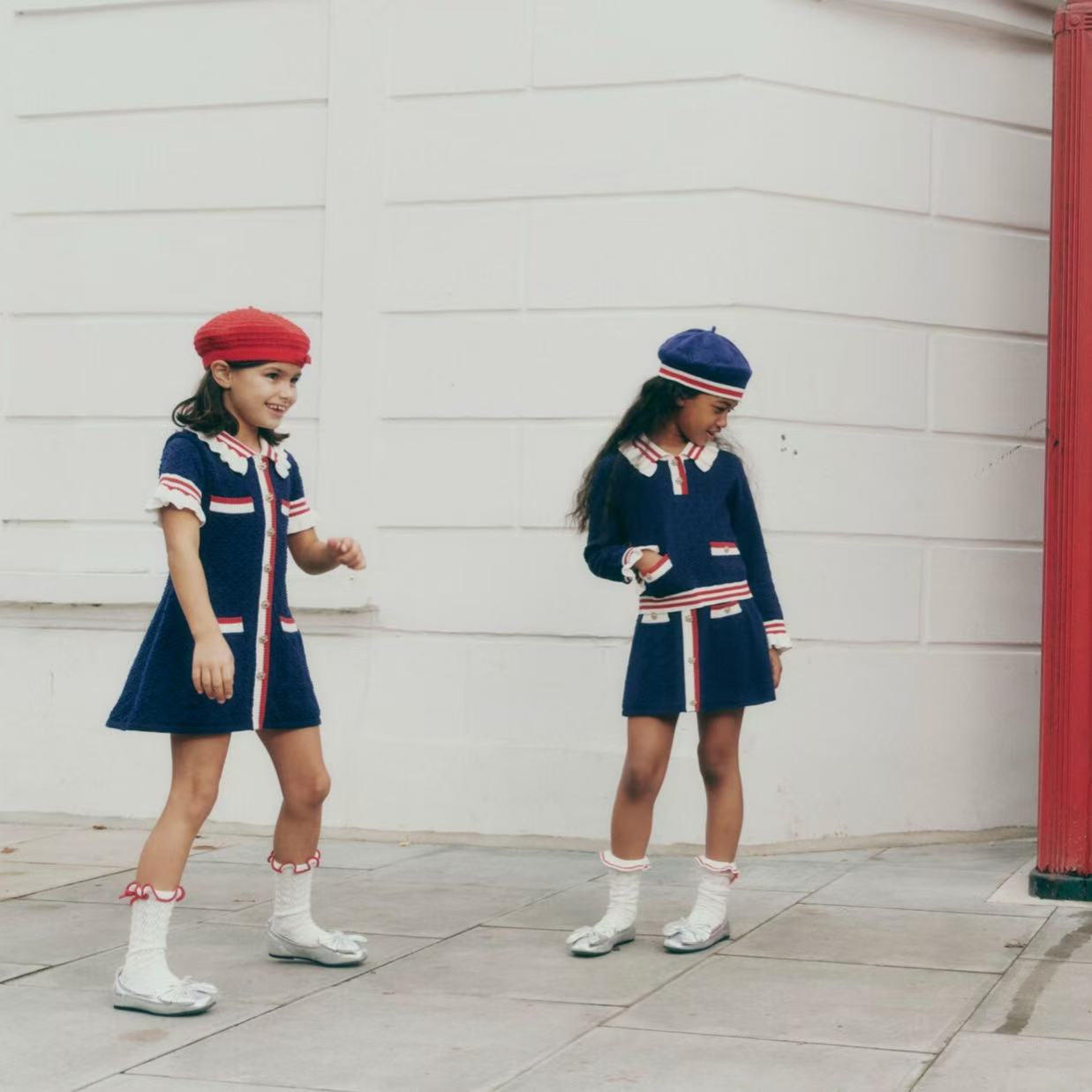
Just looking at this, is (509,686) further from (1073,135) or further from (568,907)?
(1073,135)

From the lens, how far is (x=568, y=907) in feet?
17.4

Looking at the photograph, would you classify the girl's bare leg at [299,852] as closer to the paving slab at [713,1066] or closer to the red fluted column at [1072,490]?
the paving slab at [713,1066]

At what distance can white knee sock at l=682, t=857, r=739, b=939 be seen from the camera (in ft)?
15.6

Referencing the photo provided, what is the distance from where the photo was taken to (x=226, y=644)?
4086 mm

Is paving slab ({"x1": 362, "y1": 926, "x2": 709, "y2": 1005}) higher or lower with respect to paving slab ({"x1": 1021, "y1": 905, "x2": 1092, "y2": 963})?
lower

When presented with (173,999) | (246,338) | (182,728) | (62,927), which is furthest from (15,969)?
(246,338)

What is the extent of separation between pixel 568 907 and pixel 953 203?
119 inches

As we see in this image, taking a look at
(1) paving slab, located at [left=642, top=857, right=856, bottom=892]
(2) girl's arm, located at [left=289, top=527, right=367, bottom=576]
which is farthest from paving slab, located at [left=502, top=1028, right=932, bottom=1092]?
(1) paving slab, located at [left=642, top=857, right=856, bottom=892]

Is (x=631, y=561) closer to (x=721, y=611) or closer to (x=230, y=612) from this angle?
(x=721, y=611)

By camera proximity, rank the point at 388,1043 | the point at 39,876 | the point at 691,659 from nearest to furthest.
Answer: the point at 388,1043, the point at 691,659, the point at 39,876

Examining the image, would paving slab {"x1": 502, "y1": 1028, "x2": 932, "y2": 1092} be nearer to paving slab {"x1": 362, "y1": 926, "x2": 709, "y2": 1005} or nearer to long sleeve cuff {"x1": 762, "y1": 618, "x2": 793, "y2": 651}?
paving slab {"x1": 362, "y1": 926, "x2": 709, "y2": 1005}

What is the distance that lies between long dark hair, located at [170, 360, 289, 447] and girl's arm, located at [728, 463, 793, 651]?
1360mm

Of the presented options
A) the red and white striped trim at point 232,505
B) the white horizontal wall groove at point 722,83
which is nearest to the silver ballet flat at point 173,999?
the red and white striped trim at point 232,505

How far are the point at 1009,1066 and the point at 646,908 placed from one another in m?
1.83
